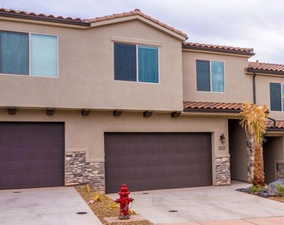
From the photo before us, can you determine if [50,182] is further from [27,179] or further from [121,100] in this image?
[121,100]

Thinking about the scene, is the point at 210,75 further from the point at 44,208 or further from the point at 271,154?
the point at 44,208

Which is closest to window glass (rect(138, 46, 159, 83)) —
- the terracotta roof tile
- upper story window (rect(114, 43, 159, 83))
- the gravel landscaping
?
upper story window (rect(114, 43, 159, 83))

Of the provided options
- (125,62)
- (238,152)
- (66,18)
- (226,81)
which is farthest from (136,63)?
(238,152)

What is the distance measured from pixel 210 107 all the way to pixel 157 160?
11.4ft

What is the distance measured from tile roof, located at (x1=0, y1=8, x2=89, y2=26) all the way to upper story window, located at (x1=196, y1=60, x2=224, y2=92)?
6388 mm

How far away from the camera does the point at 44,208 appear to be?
10.1 metres

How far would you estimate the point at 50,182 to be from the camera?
14086mm

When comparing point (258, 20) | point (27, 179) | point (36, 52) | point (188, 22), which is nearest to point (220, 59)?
point (188, 22)

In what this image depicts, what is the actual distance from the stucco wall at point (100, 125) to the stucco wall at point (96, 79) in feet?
2.73

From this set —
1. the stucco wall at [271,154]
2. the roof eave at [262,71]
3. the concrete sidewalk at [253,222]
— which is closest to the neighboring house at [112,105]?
the stucco wall at [271,154]

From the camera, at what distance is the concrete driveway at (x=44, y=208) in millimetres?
8664

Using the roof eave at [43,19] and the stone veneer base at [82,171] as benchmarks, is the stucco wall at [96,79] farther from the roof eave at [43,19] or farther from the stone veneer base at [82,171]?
the stone veneer base at [82,171]

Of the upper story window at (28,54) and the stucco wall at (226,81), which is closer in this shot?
the upper story window at (28,54)

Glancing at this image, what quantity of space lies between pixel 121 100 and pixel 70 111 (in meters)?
2.15
